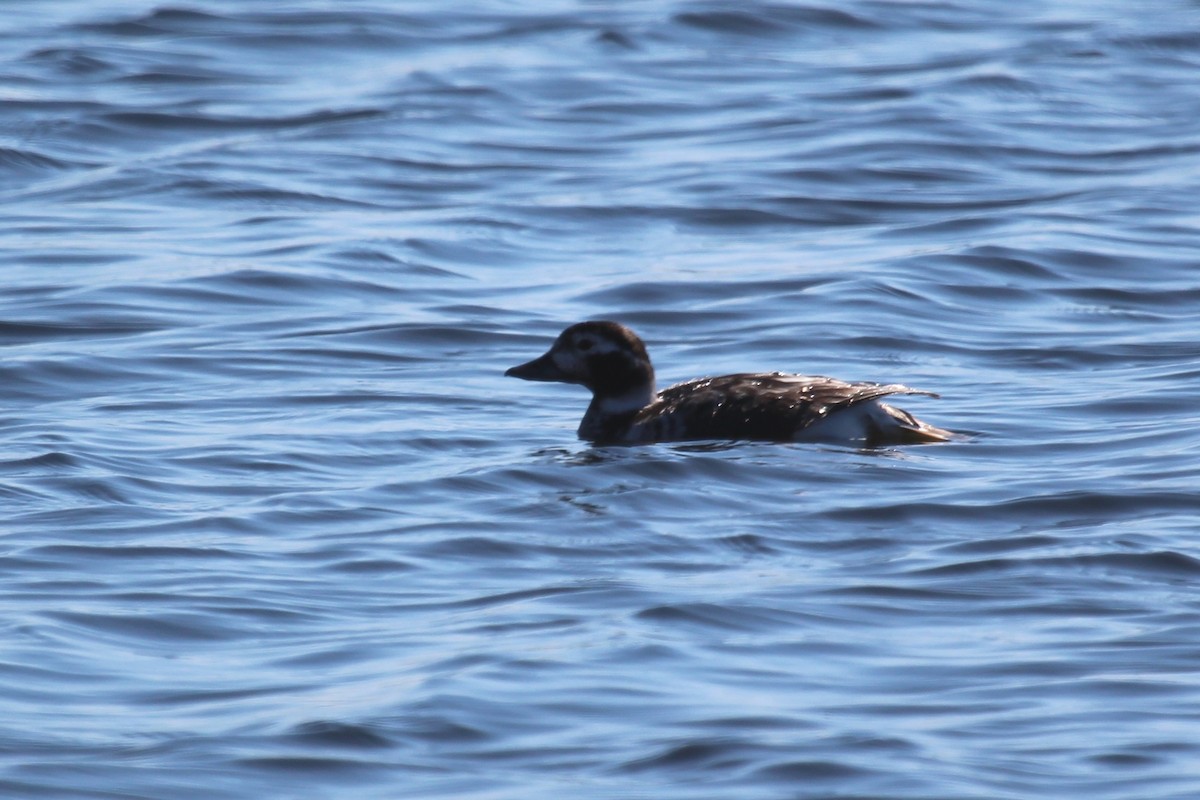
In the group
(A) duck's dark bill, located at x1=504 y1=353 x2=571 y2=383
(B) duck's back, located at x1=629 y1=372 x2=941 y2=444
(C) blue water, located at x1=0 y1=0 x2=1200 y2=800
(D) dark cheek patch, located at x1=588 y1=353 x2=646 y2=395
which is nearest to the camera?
(C) blue water, located at x1=0 y1=0 x2=1200 y2=800

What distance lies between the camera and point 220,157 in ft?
60.8

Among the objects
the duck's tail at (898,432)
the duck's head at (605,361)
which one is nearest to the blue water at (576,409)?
the duck's tail at (898,432)

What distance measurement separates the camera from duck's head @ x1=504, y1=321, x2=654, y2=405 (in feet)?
36.7

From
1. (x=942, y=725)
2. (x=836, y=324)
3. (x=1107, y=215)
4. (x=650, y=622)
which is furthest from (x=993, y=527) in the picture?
(x=1107, y=215)

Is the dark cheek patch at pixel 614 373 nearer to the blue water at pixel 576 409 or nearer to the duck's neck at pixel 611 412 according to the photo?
the duck's neck at pixel 611 412

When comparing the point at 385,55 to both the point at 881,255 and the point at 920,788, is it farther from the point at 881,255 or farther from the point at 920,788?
the point at 920,788

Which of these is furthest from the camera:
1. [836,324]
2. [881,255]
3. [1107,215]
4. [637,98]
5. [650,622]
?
[637,98]

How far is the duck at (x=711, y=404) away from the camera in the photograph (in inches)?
413

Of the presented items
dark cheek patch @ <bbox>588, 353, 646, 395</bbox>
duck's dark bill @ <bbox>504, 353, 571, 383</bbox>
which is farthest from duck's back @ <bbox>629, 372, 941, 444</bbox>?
duck's dark bill @ <bbox>504, 353, 571, 383</bbox>

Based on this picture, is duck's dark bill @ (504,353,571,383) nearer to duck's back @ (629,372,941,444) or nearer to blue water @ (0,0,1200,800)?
blue water @ (0,0,1200,800)

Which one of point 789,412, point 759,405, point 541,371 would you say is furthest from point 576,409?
point 789,412

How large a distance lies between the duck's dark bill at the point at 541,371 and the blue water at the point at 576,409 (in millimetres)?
248

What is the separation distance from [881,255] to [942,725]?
9.39m

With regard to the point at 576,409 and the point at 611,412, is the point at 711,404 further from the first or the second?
the point at 576,409
